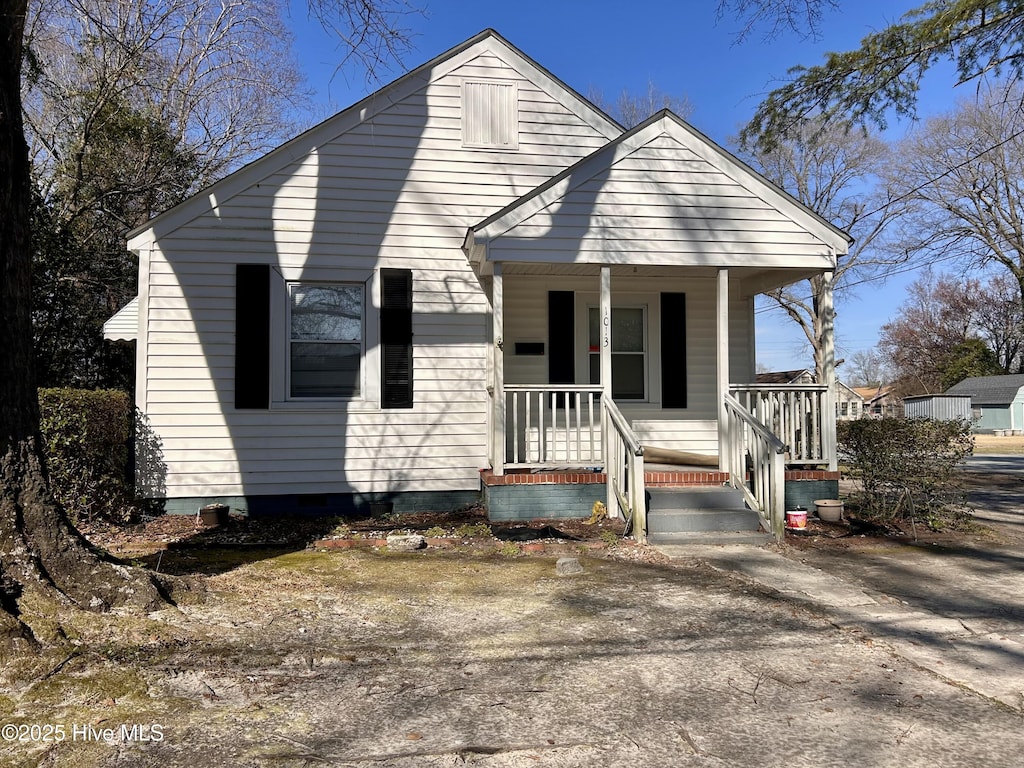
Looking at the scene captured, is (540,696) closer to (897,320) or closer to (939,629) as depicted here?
(939,629)

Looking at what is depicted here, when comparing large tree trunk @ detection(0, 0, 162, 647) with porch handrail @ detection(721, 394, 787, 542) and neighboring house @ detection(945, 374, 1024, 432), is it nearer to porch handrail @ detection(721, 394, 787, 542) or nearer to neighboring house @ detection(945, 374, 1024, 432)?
porch handrail @ detection(721, 394, 787, 542)

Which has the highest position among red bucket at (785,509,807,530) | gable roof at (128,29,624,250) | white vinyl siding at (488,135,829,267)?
gable roof at (128,29,624,250)

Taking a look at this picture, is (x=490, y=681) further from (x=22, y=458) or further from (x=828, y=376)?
(x=828, y=376)

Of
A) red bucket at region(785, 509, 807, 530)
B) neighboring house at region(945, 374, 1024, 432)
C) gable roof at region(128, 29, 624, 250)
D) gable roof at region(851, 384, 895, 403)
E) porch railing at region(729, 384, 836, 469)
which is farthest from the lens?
gable roof at region(851, 384, 895, 403)

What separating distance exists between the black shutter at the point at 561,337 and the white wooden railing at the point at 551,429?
34 cm

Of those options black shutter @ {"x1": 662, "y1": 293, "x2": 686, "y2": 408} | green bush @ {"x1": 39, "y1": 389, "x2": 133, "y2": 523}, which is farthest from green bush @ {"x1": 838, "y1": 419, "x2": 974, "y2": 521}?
green bush @ {"x1": 39, "y1": 389, "x2": 133, "y2": 523}

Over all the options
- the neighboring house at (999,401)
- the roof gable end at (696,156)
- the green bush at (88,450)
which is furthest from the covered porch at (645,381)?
the neighboring house at (999,401)

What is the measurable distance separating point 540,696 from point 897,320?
60.7m

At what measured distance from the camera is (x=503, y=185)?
9.62 m

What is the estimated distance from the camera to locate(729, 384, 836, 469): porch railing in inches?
331

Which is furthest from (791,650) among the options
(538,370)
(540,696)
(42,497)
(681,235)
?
(538,370)

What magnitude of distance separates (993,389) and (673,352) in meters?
39.8

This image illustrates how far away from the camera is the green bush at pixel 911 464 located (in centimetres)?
767

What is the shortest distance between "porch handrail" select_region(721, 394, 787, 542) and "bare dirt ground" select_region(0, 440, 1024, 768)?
1583mm
